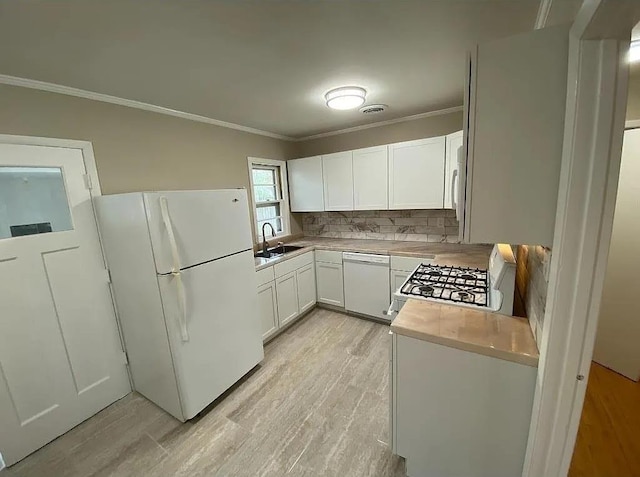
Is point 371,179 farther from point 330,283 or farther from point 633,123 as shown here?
point 633,123

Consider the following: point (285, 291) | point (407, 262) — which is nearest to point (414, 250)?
point (407, 262)

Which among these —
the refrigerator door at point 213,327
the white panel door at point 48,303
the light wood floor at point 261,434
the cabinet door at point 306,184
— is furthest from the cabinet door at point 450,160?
the white panel door at point 48,303

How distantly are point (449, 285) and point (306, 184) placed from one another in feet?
8.02

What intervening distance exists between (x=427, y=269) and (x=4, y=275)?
114 inches

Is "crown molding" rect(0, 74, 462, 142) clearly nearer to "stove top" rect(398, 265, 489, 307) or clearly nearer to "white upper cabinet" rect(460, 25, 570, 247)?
"stove top" rect(398, 265, 489, 307)

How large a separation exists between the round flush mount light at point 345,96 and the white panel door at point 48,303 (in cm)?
196

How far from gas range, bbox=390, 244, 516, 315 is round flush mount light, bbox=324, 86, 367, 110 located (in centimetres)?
154

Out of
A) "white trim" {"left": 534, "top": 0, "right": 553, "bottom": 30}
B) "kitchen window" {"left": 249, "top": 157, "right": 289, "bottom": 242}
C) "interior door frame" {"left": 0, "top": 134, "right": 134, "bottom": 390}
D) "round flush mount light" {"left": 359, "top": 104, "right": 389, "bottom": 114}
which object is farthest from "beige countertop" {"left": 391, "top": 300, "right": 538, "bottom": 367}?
"kitchen window" {"left": 249, "top": 157, "right": 289, "bottom": 242}

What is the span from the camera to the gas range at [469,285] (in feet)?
4.66

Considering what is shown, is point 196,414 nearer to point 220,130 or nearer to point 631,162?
point 220,130

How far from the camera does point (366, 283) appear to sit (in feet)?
10.1

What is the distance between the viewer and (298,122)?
3076 millimetres

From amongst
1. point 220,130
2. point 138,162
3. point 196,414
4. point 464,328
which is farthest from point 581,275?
point 220,130

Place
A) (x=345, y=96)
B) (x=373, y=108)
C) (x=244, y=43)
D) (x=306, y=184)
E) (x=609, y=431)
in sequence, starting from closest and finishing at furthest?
(x=244, y=43) < (x=609, y=431) < (x=345, y=96) < (x=373, y=108) < (x=306, y=184)
